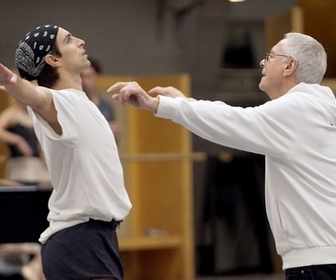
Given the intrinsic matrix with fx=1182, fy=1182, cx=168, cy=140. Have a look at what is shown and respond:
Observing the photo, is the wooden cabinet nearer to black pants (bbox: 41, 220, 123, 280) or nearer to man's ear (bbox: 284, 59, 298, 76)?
black pants (bbox: 41, 220, 123, 280)

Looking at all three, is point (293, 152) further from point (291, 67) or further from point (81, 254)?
point (81, 254)

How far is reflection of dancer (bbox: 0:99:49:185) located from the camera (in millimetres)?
7969

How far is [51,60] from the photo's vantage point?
4703 millimetres

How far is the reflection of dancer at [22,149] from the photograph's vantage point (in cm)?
797

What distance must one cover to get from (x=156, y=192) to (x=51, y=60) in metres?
5.16

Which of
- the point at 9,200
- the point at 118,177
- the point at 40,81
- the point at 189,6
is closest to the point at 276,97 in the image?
the point at 118,177

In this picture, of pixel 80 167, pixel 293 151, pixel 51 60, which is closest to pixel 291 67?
pixel 293 151

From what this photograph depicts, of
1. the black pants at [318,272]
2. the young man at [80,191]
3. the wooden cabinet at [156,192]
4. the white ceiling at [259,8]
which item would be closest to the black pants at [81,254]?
the young man at [80,191]

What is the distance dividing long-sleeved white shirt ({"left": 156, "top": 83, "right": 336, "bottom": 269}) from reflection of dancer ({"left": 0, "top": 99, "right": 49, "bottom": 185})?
3.86m

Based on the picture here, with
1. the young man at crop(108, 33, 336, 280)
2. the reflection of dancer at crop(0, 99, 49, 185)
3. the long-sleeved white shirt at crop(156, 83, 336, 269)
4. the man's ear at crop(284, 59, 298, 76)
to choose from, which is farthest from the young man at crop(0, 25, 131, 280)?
the reflection of dancer at crop(0, 99, 49, 185)

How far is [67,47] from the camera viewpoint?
475 centimetres

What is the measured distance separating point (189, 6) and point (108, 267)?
543 cm

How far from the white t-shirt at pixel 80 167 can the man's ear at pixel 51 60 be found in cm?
17

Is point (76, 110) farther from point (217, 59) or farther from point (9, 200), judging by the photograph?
point (217, 59)
